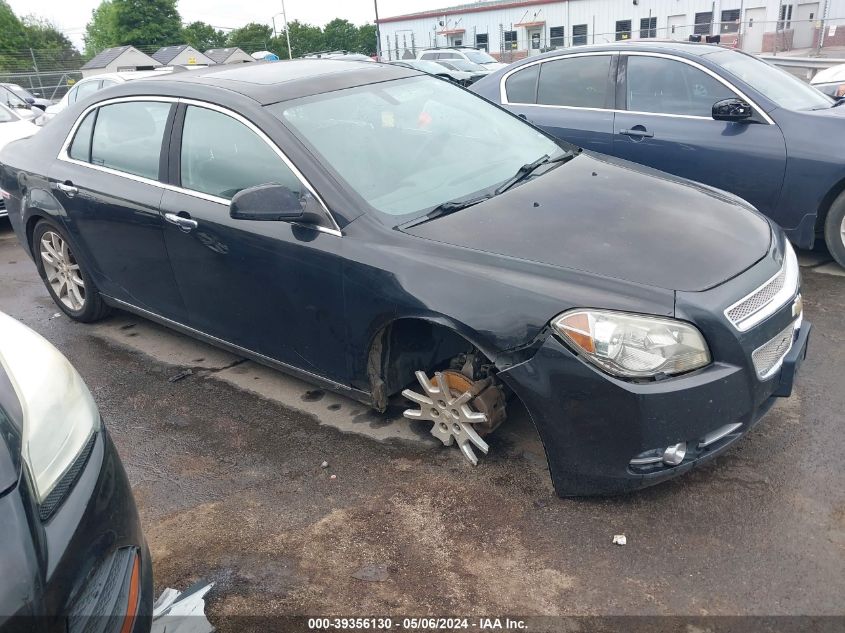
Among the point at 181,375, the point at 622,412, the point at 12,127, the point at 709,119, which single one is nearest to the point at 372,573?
the point at 622,412

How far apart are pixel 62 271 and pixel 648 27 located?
45.2 m

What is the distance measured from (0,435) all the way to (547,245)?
1978 millimetres

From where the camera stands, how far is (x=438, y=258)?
9.54 feet

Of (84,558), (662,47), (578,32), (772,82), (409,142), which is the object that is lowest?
(578,32)

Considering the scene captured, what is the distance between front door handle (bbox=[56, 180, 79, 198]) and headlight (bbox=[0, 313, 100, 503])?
2144 millimetres

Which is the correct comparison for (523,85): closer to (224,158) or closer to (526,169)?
(526,169)

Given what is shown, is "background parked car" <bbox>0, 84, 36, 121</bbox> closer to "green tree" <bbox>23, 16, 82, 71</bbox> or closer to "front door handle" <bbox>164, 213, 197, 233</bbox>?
"front door handle" <bbox>164, 213, 197, 233</bbox>

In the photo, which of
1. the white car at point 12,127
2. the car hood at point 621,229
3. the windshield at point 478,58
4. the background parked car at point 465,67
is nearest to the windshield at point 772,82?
the car hood at point 621,229

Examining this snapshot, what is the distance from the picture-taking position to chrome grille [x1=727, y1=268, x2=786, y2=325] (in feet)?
8.59

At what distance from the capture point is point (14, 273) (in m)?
6.61

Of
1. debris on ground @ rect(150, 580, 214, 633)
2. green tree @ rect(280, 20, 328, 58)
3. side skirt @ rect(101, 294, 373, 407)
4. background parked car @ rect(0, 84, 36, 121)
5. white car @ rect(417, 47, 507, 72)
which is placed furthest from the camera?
green tree @ rect(280, 20, 328, 58)

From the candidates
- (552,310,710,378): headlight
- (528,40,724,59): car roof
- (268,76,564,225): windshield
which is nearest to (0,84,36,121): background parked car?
(528,40,724,59): car roof

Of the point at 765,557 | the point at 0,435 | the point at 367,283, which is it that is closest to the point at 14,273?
the point at 367,283

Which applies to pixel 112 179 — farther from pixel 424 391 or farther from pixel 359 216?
pixel 424 391
